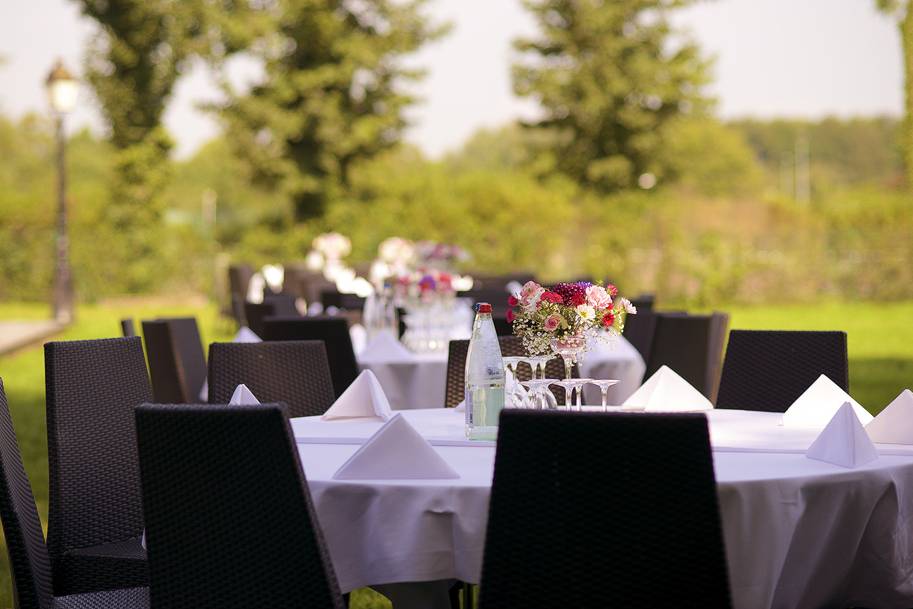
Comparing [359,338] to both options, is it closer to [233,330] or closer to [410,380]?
[410,380]

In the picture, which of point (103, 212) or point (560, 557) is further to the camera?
point (103, 212)

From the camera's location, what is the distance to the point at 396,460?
2.88m

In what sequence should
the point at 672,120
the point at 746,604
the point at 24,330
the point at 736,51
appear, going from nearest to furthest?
the point at 746,604 < the point at 24,330 < the point at 672,120 < the point at 736,51

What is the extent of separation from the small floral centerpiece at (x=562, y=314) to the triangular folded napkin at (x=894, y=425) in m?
0.68

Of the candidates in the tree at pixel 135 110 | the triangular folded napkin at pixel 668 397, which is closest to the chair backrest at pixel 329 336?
the triangular folded napkin at pixel 668 397

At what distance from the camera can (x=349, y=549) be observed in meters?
2.84

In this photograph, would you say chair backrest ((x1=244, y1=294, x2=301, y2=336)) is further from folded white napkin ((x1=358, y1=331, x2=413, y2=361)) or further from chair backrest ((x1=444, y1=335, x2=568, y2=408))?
chair backrest ((x1=444, y1=335, x2=568, y2=408))

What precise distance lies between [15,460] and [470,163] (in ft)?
206

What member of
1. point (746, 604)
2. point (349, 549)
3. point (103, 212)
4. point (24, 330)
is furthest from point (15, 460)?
point (103, 212)

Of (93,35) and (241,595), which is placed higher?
(93,35)

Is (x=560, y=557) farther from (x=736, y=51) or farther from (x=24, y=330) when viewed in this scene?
(x=736, y=51)

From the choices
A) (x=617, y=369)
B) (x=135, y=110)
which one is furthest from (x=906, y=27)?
(x=135, y=110)

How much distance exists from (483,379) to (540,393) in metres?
0.17

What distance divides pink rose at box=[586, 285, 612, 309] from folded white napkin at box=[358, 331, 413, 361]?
9.56 ft
